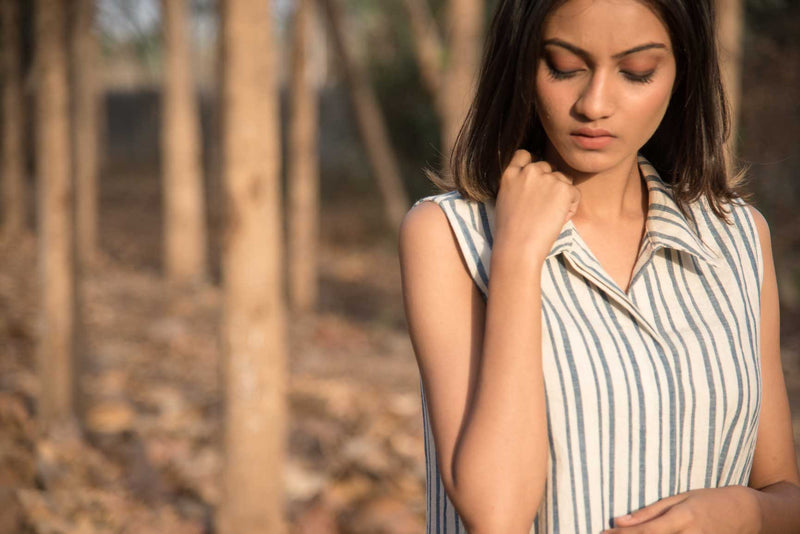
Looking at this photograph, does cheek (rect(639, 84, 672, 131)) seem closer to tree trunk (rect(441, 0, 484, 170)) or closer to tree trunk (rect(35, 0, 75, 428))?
tree trunk (rect(35, 0, 75, 428))

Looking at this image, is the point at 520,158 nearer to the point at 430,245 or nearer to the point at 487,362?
the point at 430,245

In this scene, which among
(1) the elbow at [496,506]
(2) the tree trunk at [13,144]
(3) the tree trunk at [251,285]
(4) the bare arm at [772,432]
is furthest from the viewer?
(2) the tree trunk at [13,144]

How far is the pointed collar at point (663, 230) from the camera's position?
1.49 m

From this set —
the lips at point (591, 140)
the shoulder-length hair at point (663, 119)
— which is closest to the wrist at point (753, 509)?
the shoulder-length hair at point (663, 119)

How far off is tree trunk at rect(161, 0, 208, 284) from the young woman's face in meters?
11.3

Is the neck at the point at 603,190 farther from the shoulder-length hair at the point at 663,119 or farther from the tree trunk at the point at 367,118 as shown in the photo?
the tree trunk at the point at 367,118

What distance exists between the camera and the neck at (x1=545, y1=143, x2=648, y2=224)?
1.60 m

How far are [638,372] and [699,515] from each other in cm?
25

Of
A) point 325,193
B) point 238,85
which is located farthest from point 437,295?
point 325,193

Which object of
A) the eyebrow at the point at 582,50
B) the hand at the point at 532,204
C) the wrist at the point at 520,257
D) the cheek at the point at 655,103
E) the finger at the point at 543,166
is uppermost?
the eyebrow at the point at 582,50

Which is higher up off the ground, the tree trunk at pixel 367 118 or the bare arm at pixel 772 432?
the tree trunk at pixel 367 118

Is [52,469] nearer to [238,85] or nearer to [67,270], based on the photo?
[67,270]

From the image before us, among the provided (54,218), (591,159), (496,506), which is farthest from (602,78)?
(54,218)

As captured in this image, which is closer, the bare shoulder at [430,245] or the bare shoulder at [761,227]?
the bare shoulder at [430,245]
